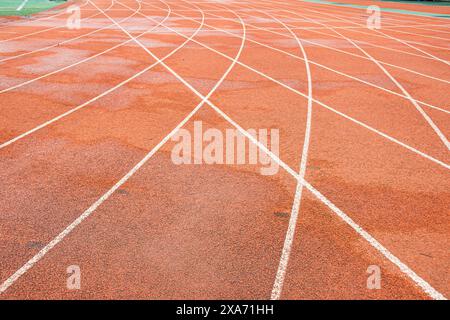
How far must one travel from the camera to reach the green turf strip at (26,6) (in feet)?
73.8

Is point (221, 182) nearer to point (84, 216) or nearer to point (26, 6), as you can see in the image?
point (84, 216)

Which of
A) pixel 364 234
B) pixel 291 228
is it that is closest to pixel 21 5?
pixel 291 228

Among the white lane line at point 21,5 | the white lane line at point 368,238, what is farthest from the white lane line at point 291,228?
the white lane line at point 21,5

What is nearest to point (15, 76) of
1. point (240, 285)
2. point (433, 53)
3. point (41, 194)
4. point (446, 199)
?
point (41, 194)

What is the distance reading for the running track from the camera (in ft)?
13.9

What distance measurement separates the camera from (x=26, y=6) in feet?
85.5

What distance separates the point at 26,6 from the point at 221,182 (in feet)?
85.1

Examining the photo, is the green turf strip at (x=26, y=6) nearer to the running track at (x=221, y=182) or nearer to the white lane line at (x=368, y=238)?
the running track at (x=221, y=182)

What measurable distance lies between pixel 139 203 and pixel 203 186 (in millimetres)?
965

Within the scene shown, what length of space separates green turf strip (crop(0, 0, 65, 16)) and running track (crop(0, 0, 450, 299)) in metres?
11.2

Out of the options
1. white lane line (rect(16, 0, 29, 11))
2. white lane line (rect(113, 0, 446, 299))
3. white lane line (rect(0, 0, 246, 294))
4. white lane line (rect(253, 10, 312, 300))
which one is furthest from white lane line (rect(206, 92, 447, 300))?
white lane line (rect(16, 0, 29, 11))

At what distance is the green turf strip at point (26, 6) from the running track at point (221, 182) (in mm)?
11181

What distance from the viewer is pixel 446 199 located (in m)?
5.67
